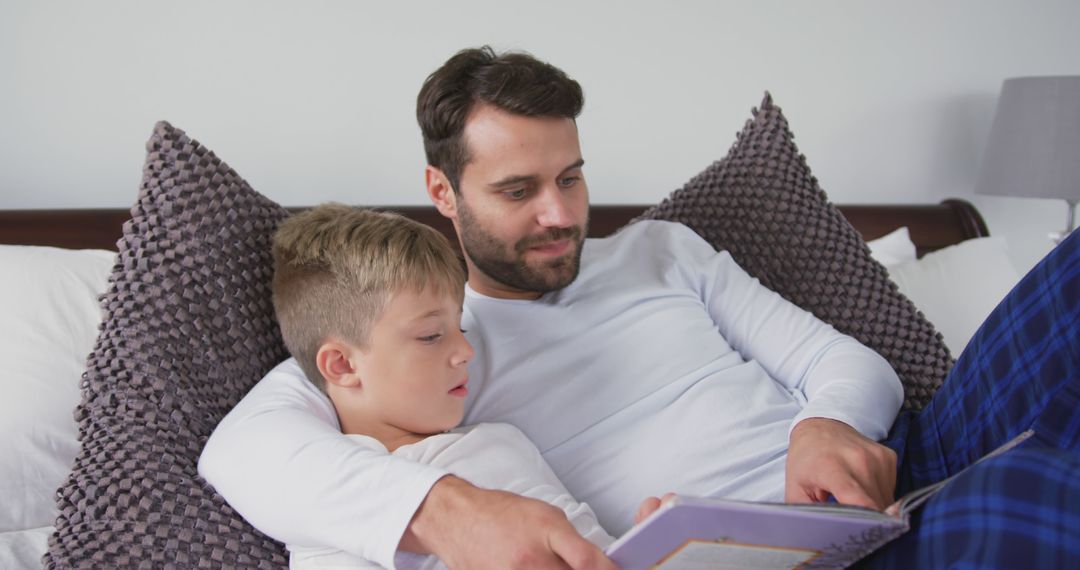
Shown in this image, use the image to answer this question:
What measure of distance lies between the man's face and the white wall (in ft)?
2.22

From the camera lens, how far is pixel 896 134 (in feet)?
7.63

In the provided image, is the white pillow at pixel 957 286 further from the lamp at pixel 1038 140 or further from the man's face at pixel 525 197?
the man's face at pixel 525 197

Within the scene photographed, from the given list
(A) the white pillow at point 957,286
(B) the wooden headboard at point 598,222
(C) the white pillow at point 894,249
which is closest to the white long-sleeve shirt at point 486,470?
(B) the wooden headboard at point 598,222

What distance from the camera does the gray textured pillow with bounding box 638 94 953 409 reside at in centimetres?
134

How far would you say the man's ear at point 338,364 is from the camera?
104 centimetres

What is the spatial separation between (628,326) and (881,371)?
341 millimetres

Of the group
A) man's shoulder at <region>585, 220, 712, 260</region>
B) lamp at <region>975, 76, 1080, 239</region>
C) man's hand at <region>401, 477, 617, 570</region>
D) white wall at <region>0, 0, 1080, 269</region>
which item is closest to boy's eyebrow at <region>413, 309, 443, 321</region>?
man's hand at <region>401, 477, 617, 570</region>

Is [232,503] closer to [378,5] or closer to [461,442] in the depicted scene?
[461,442]

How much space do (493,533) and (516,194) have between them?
59cm

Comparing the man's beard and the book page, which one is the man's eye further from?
the book page

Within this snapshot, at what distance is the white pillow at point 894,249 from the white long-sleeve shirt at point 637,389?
0.75 metres

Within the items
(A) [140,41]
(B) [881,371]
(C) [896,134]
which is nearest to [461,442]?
(B) [881,371]

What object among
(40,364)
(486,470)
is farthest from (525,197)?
(40,364)

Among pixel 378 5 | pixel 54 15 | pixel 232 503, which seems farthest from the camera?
pixel 378 5
